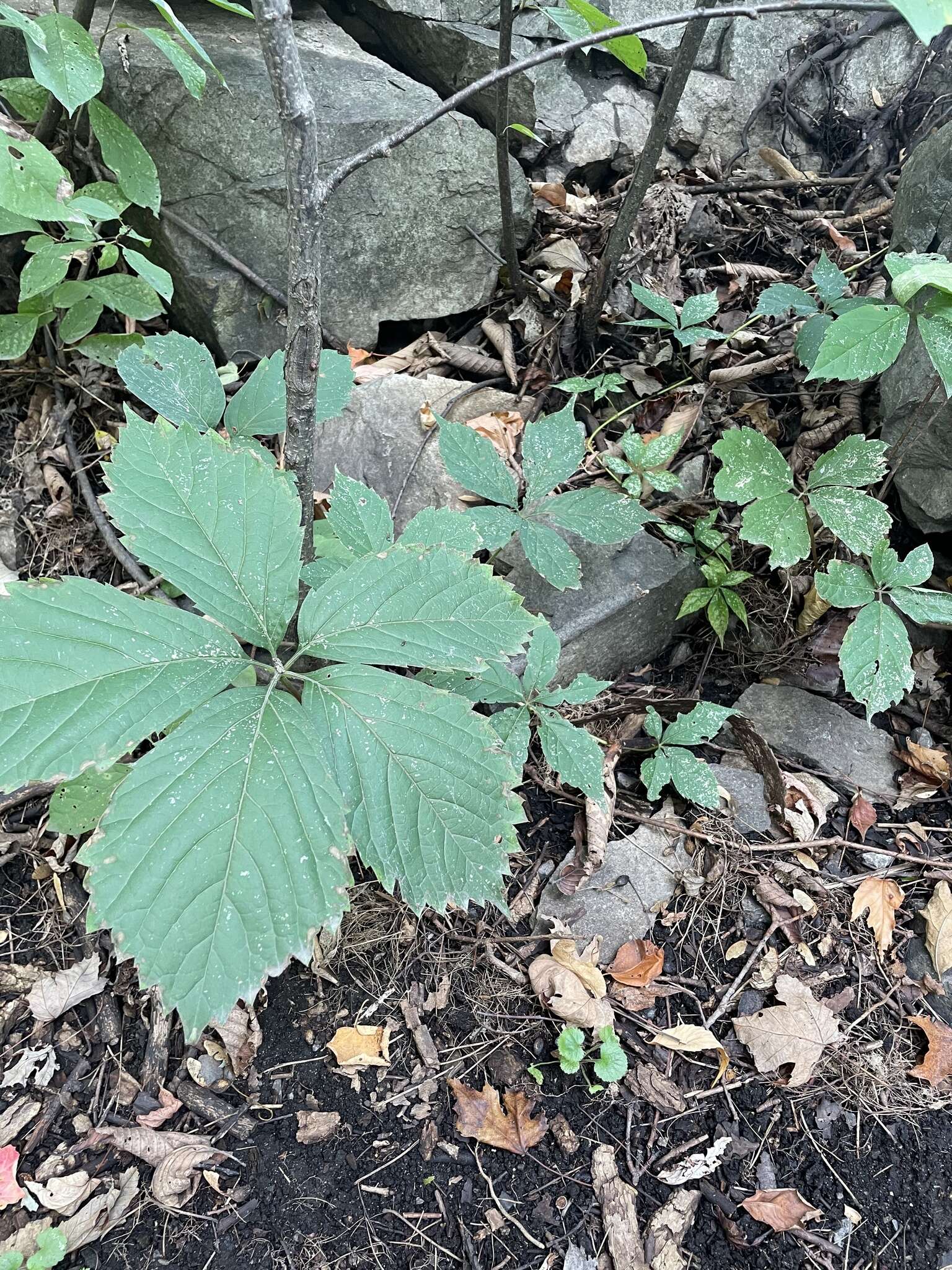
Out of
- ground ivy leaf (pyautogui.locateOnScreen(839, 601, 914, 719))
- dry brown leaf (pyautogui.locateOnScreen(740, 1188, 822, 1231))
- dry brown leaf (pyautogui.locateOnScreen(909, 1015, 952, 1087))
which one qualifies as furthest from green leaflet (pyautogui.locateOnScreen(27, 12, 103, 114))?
dry brown leaf (pyautogui.locateOnScreen(909, 1015, 952, 1087))

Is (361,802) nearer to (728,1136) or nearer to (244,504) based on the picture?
(244,504)

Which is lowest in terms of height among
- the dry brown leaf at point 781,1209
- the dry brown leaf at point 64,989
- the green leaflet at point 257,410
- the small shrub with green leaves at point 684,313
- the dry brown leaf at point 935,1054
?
the dry brown leaf at point 781,1209

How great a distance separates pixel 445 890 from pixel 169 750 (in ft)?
1.55

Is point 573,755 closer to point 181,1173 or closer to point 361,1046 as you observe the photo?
point 361,1046

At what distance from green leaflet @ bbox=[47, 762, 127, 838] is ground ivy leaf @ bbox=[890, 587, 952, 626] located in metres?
1.89

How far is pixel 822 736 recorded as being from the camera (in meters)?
2.20

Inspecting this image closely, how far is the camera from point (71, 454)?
8.12 ft

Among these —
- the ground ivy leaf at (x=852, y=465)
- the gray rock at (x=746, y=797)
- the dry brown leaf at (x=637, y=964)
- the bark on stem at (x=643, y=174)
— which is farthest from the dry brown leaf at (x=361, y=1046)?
the bark on stem at (x=643, y=174)

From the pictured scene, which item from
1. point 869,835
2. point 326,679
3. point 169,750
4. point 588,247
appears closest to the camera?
point 169,750

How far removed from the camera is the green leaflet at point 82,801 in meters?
1.63

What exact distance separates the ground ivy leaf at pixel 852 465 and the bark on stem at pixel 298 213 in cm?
141

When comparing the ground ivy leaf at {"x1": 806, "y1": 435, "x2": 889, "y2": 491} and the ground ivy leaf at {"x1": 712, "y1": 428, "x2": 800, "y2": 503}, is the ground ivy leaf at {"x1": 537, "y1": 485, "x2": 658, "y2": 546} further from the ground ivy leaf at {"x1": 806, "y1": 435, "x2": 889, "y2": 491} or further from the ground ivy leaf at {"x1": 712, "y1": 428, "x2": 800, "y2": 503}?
the ground ivy leaf at {"x1": 806, "y1": 435, "x2": 889, "y2": 491}

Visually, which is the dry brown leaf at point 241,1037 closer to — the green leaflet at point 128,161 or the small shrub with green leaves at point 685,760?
the small shrub with green leaves at point 685,760

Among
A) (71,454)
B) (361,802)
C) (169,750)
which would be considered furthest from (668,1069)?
(71,454)
